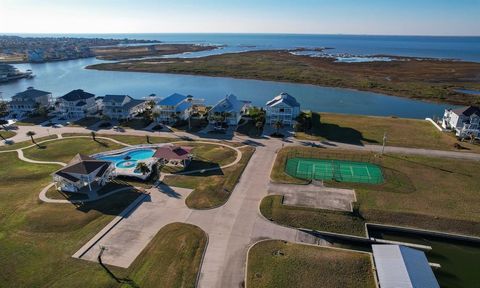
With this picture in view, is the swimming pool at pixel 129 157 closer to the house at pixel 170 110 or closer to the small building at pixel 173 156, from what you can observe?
the small building at pixel 173 156

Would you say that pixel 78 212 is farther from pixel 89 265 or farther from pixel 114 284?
pixel 114 284

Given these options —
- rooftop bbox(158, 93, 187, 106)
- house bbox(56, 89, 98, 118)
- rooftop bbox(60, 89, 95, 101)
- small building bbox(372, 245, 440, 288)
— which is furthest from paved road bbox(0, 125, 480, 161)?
small building bbox(372, 245, 440, 288)

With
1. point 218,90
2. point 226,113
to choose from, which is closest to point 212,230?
point 226,113

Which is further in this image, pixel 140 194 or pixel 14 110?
pixel 14 110

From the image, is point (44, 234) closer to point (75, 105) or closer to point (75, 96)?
point (75, 105)

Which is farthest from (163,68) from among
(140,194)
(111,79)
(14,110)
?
(140,194)

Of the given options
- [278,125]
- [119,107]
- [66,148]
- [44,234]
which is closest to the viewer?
[44,234]

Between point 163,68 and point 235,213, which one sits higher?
point 163,68
